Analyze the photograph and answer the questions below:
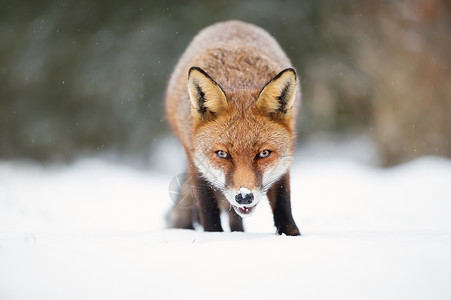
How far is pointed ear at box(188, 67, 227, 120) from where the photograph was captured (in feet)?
10.5

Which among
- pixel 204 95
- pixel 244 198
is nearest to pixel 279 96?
pixel 204 95

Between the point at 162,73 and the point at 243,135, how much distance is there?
6276mm

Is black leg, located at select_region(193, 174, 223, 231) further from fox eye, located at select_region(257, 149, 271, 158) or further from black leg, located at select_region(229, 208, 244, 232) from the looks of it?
fox eye, located at select_region(257, 149, 271, 158)

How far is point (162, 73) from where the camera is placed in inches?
358

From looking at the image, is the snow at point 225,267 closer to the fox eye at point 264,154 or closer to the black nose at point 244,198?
the black nose at point 244,198

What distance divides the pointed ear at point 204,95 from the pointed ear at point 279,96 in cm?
29

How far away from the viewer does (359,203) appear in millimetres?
6688

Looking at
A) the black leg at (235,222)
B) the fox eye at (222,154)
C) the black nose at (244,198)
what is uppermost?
the fox eye at (222,154)

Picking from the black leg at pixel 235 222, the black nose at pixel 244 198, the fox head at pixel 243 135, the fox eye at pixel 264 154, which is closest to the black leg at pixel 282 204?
the fox head at pixel 243 135

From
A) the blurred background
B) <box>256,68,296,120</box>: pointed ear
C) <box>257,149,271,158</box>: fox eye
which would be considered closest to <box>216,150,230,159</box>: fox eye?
<box>257,149,271,158</box>: fox eye

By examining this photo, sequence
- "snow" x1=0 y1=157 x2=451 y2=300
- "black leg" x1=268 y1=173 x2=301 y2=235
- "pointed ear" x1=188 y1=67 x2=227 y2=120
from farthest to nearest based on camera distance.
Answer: "black leg" x1=268 y1=173 x2=301 y2=235 → "pointed ear" x1=188 y1=67 x2=227 y2=120 → "snow" x1=0 y1=157 x2=451 y2=300

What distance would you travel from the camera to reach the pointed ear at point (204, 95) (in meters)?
3.20

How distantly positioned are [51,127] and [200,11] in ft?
12.9

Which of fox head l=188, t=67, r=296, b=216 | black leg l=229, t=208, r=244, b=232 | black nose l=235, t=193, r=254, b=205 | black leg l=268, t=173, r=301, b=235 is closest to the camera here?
Result: black nose l=235, t=193, r=254, b=205
